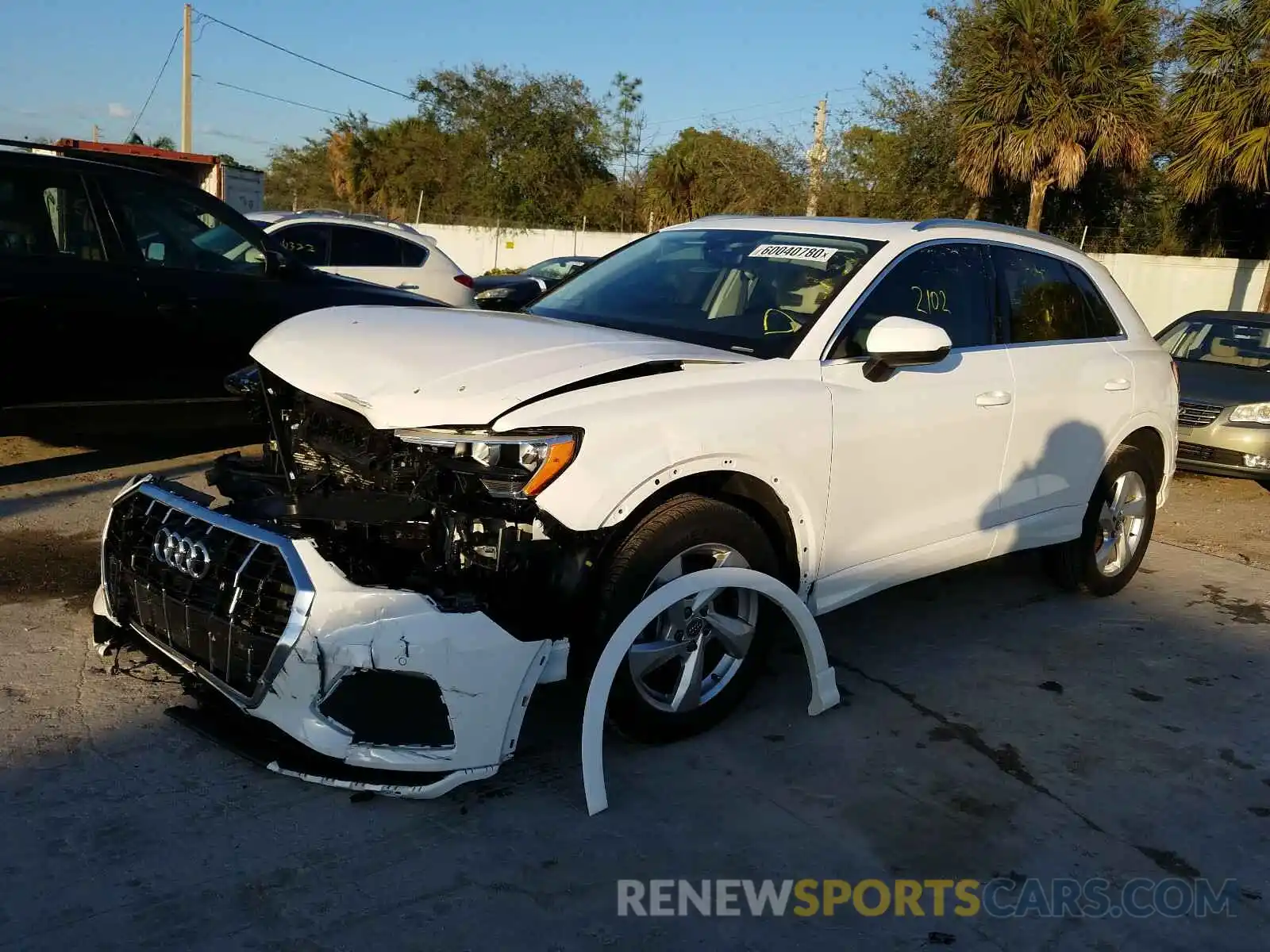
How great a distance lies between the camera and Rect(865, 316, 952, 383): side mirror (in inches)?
148

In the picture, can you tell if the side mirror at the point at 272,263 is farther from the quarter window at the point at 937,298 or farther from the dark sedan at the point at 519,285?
the quarter window at the point at 937,298

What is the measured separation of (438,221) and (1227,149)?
2936cm

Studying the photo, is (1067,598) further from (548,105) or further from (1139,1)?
(548,105)

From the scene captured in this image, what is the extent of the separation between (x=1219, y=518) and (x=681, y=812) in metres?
6.42

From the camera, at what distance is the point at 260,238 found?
22.2 ft

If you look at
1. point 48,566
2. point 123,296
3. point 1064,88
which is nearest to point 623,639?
point 48,566

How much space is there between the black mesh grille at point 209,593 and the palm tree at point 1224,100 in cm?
1681

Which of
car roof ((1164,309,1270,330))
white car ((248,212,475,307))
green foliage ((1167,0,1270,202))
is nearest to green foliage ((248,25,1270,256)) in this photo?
green foliage ((1167,0,1270,202))

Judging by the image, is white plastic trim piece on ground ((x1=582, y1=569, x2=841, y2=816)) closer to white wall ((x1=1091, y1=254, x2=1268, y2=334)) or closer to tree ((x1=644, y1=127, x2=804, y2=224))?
white wall ((x1=1091, y1=254, x2=1268, y2=334))

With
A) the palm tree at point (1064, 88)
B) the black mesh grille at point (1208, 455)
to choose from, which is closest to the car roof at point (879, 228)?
the black mesh grille at point (1208, 455)

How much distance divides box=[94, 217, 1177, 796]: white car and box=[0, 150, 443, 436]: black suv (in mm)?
2584

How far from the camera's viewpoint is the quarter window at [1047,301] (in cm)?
487

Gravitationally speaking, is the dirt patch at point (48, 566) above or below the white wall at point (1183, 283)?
below

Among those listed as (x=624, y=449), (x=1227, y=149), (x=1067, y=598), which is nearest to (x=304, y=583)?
(x=624, y=449)
